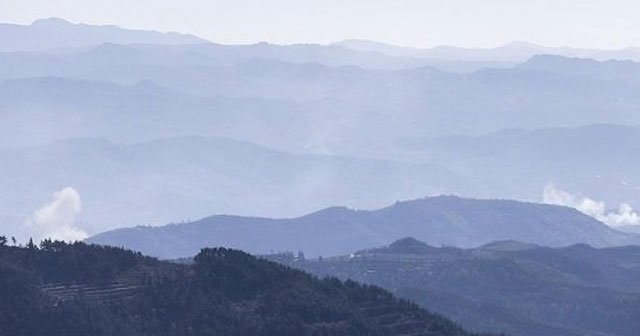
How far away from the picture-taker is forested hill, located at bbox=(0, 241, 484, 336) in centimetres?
10806

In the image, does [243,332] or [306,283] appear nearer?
[243,332]

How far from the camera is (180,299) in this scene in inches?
4481

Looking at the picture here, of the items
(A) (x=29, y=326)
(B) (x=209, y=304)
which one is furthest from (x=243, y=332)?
(A) (x=29, y=326)

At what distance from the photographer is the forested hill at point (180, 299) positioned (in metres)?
108

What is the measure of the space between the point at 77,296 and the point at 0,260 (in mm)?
5707

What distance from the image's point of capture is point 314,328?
4459 inches

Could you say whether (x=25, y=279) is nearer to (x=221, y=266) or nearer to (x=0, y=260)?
(x=0, y=260)

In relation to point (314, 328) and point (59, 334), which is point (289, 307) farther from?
point (59, 334)

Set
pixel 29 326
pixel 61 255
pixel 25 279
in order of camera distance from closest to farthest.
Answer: pixel 29 326 < pixel 25 279 < pixel 61 255

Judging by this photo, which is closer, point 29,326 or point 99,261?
point 29,326

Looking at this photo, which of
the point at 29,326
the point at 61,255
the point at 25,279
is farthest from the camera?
the point at 61,255

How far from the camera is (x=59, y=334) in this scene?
4149 inches

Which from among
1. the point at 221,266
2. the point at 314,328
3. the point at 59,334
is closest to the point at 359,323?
the point at 314,328

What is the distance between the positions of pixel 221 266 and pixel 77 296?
11.3 metres
